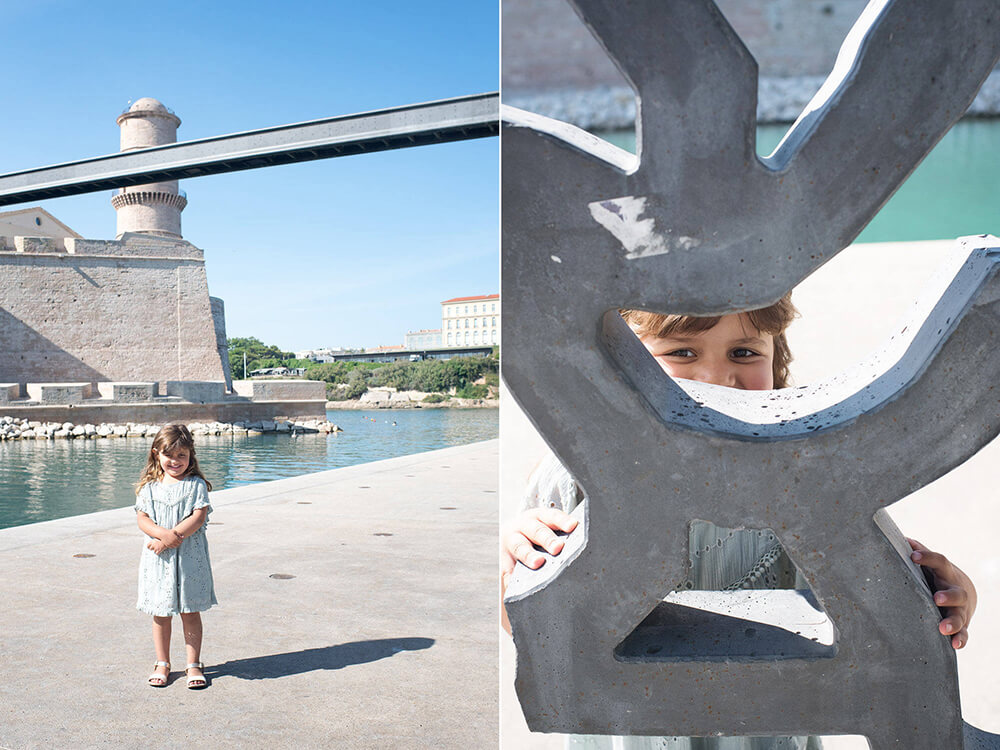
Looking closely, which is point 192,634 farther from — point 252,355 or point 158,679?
point 252,355

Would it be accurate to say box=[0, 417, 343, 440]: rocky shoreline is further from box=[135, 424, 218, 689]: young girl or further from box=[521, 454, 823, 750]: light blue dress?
box=[521, 454, 823, 750]: light blue dress

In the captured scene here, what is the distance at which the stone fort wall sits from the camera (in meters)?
32.0

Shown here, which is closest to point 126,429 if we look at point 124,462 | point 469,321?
point 124,462

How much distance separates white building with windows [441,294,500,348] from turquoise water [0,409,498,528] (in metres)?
49.4

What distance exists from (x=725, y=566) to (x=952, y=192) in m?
1.76

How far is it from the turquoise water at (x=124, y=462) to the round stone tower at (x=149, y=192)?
14201 millimetres

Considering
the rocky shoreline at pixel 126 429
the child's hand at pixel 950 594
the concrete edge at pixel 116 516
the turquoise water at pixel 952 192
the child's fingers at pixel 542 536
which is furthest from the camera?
the rocky shoreline at pixel 126 429

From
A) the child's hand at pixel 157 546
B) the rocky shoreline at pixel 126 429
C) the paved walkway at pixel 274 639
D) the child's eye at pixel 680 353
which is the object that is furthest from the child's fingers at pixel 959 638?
the rocky shoreline at pixel 126 429

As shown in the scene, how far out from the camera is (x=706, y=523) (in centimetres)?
155

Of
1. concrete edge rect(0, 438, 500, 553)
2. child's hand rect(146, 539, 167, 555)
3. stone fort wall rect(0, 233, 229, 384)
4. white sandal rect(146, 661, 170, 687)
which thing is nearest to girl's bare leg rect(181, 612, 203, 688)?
white sandal rect(146, 661, 170, 687)

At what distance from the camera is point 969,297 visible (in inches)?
42.9

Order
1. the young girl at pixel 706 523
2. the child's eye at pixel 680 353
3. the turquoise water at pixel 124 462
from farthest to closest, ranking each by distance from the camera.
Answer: the turquoise water at pixel 124 462 < the child's eye at pixel 680 353 < the young girl at pixel 706 523

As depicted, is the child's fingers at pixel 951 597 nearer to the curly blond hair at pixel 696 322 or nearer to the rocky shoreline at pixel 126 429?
the curly blond hair at pixel 696 322

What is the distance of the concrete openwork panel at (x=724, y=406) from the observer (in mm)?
1084
